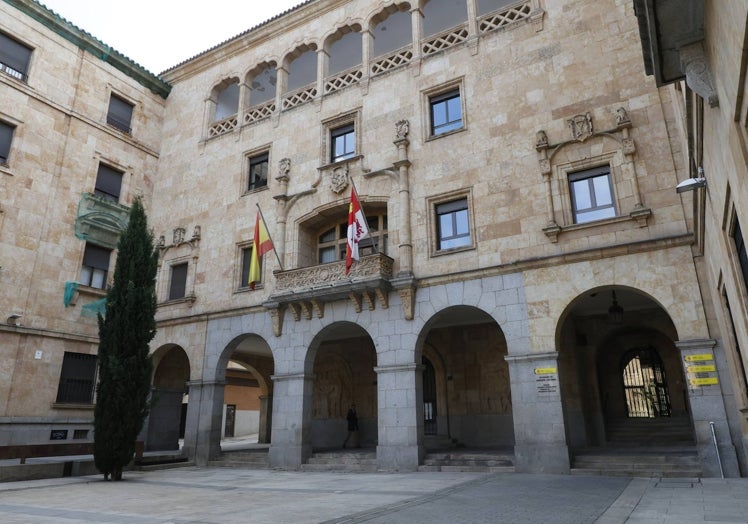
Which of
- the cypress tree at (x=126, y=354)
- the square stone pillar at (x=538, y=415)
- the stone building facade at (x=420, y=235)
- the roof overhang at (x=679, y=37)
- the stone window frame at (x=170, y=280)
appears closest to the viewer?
the roof overhang at (x=679, y=37)

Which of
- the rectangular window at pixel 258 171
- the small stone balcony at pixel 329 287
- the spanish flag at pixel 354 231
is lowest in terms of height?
the small stone balcony at pixel 329 287

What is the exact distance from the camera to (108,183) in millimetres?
23672

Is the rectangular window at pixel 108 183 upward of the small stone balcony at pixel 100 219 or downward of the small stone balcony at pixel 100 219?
upward

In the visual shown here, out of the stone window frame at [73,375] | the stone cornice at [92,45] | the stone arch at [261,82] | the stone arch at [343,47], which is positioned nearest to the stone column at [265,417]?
the stone window frame at [73,375]

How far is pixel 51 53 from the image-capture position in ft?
72.8

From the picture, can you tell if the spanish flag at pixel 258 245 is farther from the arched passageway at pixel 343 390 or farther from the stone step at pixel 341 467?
the stone step at pixel 341 467

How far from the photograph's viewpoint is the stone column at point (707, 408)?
11.6m

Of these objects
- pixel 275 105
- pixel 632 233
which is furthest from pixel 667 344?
pixel 275 105

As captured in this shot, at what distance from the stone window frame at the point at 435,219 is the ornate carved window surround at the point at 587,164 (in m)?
2.32

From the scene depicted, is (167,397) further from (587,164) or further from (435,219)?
(587,164)

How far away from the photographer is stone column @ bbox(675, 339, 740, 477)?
37.9ft

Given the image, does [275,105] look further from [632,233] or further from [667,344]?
[667,344]

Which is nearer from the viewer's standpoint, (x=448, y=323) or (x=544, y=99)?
(x=544, y=99)

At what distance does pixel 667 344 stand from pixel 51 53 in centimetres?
2768
